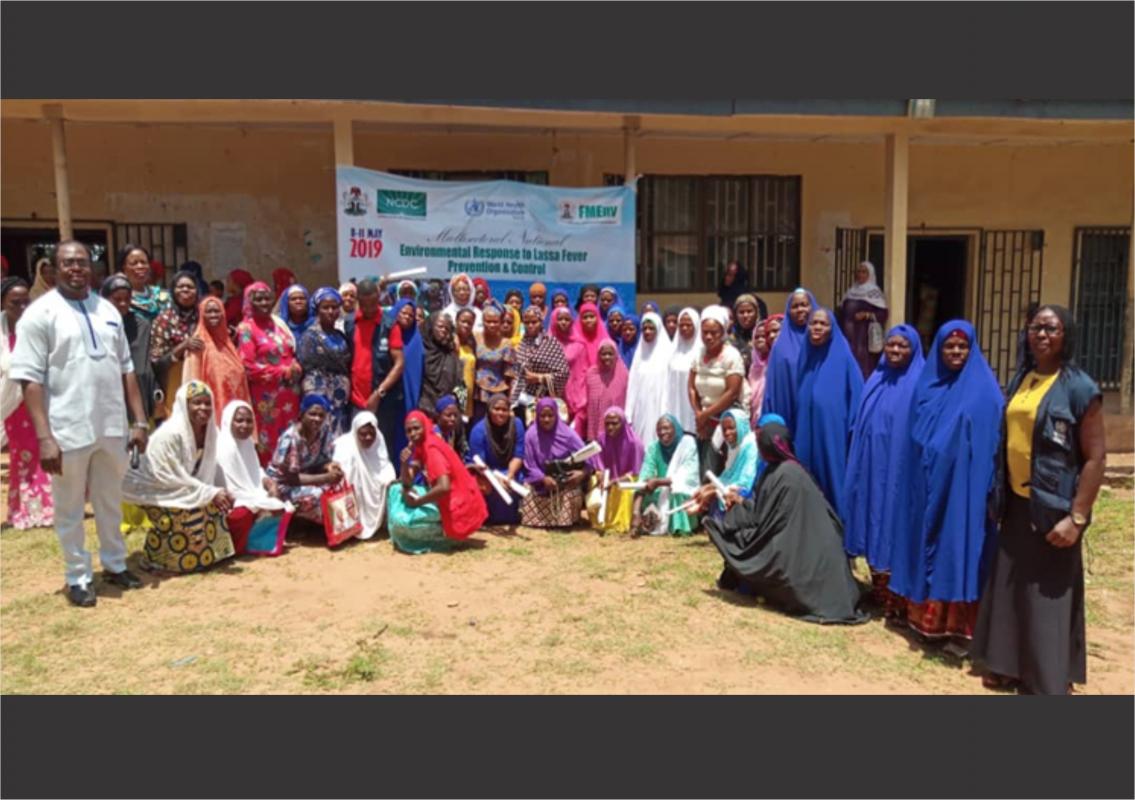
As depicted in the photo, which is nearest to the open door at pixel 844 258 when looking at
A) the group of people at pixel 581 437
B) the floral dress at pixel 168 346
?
the group of people at pixel 581 437

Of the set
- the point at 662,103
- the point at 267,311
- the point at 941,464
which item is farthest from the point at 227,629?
the point at 662,103

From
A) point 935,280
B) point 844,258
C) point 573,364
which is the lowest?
point 573,364

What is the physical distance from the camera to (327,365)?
539 centimetres

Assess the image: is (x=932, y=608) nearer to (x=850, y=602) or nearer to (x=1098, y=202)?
(x=850, y=602)

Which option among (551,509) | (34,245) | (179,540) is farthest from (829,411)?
(34,245)

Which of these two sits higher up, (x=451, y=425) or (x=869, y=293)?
(x=869, y=293)

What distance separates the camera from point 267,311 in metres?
5.34

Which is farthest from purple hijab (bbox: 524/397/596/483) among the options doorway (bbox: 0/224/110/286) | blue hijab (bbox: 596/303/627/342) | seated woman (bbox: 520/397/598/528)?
doorway (bbox: 0/224/110/286)

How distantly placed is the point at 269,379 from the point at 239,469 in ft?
2.20

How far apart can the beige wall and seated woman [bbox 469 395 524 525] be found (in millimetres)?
3690

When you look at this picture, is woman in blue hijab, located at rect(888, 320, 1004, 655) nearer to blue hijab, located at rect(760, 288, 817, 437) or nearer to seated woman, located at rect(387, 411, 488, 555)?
blue hijab, located at rect(760, 288, 817, 437)

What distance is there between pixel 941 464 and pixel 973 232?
6.77 meters

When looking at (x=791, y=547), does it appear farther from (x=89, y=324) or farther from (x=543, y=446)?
(x=89, y=324)

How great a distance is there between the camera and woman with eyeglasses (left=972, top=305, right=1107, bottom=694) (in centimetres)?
320
